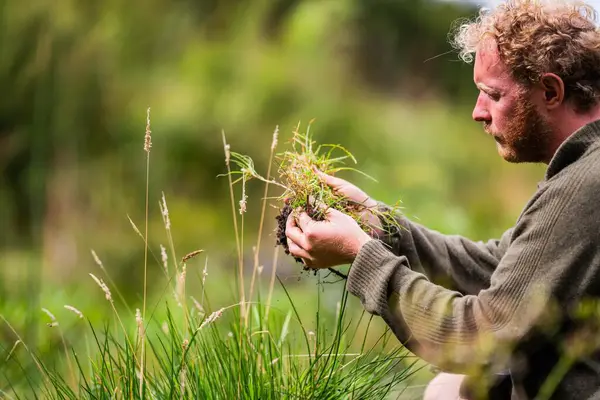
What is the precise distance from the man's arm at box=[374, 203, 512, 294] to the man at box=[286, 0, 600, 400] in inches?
5.8

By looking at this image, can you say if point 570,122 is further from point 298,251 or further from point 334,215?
point 298,251

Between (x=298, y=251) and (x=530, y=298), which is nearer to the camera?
(x=530, y=298)

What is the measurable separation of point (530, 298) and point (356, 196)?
64 centimetres

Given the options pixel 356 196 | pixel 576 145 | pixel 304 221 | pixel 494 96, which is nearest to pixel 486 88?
pixel 494 96

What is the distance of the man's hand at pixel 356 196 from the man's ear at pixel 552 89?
518mm

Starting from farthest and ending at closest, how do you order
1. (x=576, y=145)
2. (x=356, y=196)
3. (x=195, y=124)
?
(x=195, y=124)
(x=356, y=196)
(x=576, y=145)

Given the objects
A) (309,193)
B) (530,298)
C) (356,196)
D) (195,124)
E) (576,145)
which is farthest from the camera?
(195,124)

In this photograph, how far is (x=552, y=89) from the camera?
201 centimetres

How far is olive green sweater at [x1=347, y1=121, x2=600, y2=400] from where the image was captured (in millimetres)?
1761

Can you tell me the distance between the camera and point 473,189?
8.83 metres

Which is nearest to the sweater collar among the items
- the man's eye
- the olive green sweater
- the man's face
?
the olive green sweater

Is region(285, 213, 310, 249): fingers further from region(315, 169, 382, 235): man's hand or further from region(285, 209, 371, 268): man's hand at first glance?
region(315, 169, 382, 235): man's hand

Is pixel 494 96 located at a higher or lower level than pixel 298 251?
higher

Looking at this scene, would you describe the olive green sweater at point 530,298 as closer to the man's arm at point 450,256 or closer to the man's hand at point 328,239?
the man's hand at point 328,239
